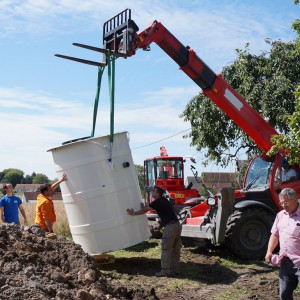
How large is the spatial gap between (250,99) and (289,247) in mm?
11939

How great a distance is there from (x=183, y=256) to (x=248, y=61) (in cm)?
930

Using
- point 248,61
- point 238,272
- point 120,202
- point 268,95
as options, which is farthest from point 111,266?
point 248,61

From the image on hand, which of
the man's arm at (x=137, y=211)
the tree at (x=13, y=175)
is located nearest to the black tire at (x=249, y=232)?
the man's arm at (x=137, y=211)

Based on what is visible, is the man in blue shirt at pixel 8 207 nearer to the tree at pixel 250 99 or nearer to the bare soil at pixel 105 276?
the bare soil at pixel 105 276

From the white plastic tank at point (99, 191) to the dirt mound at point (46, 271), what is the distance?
2.43ft

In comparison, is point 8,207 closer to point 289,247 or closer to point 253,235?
point 253,235

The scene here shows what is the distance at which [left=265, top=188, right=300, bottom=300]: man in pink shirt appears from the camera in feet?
19.0

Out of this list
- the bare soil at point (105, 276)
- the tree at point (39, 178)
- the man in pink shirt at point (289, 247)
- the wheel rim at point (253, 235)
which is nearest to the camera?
the man in pink shirt at point (289, 247)

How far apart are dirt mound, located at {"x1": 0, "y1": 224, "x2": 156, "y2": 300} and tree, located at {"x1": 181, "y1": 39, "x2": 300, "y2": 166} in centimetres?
1058

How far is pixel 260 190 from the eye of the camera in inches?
430

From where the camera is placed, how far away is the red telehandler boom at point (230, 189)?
10078mm

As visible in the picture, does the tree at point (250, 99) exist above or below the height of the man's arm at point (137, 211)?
above

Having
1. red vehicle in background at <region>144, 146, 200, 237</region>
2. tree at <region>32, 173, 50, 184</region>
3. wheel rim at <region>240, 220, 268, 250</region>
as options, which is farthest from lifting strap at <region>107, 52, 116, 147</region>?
Result: tree at <region>32, 173, 50, 184</region>

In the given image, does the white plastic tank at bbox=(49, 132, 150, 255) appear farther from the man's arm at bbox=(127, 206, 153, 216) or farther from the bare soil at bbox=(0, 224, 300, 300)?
the bare soil at bbox=(0, 224, 300, 300)
